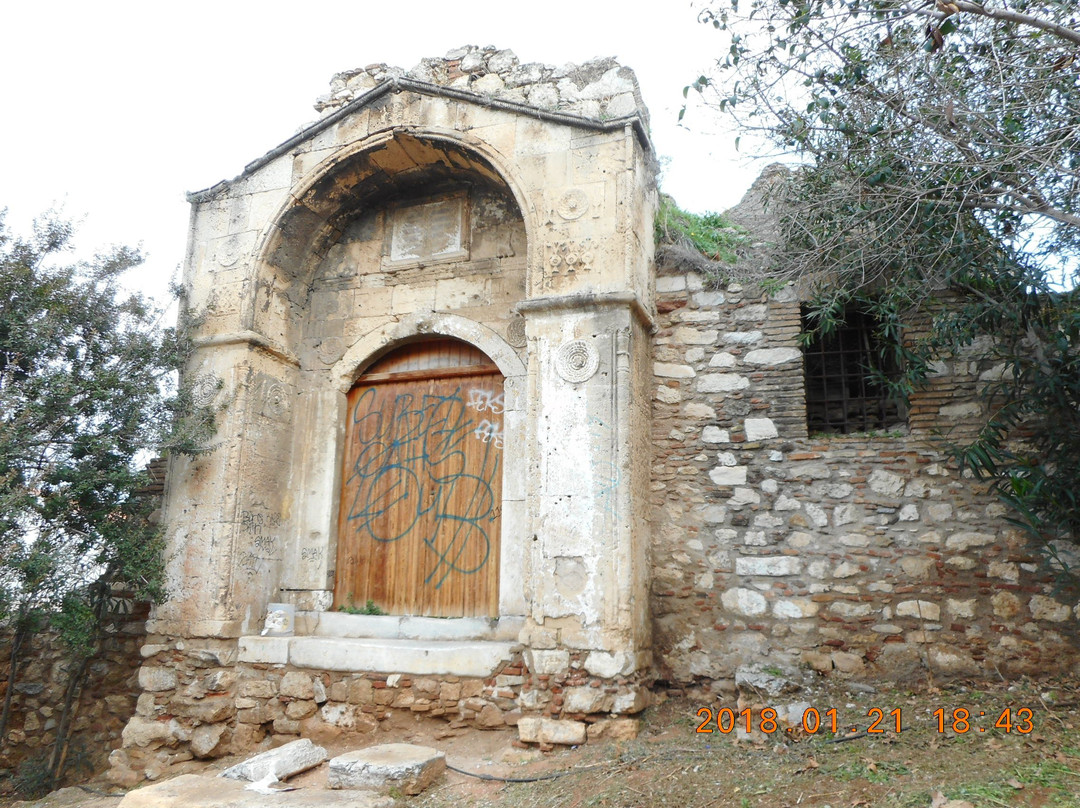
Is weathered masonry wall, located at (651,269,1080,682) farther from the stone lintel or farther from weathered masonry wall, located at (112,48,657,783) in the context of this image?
the stone lintel

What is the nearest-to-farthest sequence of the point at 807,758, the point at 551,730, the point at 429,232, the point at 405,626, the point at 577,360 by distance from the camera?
the point at 807,758 < the point at 551,730 < the point at 577,360 < the point at 405,626 < the point at 429,232

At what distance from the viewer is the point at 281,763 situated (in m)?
4.70

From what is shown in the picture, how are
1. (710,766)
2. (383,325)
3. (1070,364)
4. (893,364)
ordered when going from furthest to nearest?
(383,325), (893,364), (1070,364), (710,766)

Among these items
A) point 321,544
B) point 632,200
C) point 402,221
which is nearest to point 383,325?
point 402,221

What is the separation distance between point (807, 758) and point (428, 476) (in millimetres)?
3394

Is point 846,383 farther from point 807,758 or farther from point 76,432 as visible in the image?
point 76,432

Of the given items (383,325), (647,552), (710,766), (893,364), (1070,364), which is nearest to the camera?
(710,766)

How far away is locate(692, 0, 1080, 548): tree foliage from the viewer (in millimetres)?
4324

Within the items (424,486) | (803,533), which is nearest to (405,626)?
(424,486)

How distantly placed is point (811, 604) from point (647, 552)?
111cm

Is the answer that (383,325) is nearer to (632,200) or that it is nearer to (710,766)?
(632,200)

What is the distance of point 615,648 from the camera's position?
4848 millimetres
